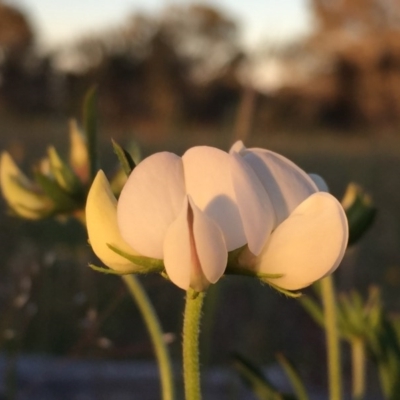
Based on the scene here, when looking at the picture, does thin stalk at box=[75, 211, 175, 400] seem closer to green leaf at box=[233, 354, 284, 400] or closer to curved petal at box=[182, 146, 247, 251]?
green leaf at box=[233, 354, 284, 400]

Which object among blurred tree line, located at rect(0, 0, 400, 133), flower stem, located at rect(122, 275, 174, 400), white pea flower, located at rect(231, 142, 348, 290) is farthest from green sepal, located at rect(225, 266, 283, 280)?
blurred tree line, located at rect(0, 0, 400, 133)

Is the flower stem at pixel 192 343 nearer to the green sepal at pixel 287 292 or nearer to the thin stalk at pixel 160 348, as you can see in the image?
the green sepal at pixel 287 292

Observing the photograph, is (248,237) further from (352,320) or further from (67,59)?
(67,59)

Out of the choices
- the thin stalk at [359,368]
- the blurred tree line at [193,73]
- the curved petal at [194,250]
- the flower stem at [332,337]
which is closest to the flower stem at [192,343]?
the curved petal at [194,250]

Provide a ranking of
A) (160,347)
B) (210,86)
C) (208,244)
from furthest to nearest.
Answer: (210,86)
(160,347)
(208,244)

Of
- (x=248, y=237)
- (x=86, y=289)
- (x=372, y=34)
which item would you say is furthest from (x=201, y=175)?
(x=372, y=34)

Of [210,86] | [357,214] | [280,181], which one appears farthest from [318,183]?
[210,86]

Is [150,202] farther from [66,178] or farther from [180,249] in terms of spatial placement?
[66,178]

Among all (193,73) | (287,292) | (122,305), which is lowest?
(122,305)
